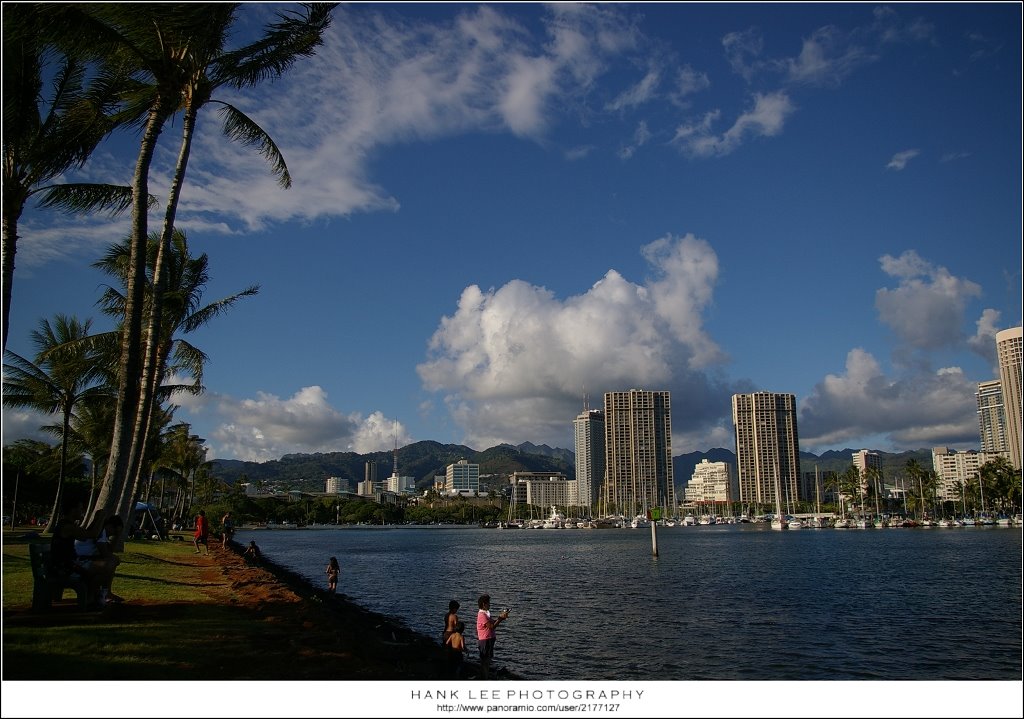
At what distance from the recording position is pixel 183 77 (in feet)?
50.8

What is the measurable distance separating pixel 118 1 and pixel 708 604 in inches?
1109

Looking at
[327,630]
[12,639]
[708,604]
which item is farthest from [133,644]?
[708,604]

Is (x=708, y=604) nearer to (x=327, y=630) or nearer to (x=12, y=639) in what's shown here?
(x=327, y=630)

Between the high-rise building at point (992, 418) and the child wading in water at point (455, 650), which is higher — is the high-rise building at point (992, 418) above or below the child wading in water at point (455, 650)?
above

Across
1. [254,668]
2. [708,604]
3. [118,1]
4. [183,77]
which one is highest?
[183,77]

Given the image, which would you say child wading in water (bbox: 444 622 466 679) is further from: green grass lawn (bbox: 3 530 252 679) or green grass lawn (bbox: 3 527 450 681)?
green grass lawn (bbox: 3 530 252 679)

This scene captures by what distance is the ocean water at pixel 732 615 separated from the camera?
18425 millimetres

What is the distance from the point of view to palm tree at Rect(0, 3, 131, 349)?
1182cm

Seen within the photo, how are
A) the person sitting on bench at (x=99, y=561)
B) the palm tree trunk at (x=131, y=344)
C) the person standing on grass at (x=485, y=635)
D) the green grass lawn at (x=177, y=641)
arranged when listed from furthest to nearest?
the palm tree trunk at (x=131, y=344) → the person standing on grass at (x=485, y=635) → the person sitting on bench at (x=99, y=561) → the green grass lawn at (x=177, y=641)

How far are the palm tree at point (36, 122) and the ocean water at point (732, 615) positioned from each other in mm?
14251

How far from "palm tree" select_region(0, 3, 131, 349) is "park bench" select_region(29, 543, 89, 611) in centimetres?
345

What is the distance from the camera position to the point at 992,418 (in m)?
123

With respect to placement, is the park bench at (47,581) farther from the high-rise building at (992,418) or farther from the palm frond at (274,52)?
the high-rise building at (992,418)

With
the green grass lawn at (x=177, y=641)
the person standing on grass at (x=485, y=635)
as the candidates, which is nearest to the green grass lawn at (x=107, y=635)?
the green grass lawn at (x=177, y=641)
